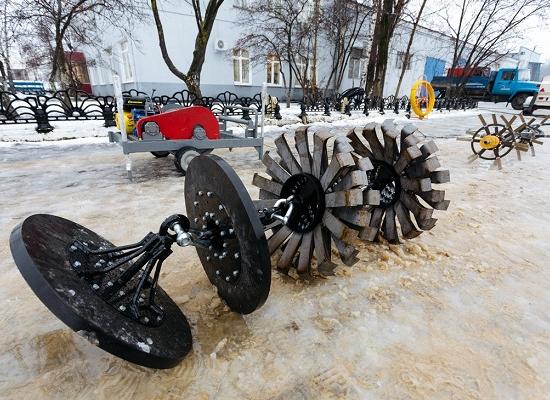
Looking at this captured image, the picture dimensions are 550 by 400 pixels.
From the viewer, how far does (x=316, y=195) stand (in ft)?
8.25

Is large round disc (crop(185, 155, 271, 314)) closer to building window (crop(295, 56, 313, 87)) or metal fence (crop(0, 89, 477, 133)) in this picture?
→ metal fence (crop(0, 89, 477, 133))

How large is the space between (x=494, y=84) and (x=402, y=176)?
3234 cm

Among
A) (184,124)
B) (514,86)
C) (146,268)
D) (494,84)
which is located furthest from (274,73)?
(146,268)

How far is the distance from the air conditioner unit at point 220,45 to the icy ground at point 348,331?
17343 millimetres

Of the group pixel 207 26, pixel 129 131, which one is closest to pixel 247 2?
pixel 207 26

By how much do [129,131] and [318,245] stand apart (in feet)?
16.4

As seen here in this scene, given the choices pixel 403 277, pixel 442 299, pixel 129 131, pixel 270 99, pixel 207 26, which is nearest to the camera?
pixel 442 299

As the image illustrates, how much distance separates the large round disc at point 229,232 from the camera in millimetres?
1657

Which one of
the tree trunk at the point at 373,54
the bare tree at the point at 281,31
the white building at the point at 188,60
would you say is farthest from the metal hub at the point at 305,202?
the tree trunk at the point at 373,54

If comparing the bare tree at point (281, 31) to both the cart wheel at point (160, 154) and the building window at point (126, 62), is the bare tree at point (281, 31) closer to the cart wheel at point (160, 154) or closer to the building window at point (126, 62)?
the building window at point (126, 62)

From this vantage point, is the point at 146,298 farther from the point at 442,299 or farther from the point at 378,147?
the point at 378,147

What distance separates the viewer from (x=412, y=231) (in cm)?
311

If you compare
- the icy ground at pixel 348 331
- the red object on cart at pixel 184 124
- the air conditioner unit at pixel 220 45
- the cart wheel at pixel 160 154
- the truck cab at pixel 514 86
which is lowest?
the icy ground at pixel 348 331

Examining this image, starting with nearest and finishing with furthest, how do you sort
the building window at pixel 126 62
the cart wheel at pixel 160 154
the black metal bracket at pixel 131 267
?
the black metal bracket at pixel 131 267, the cart wheel at pixel 160 154, the building window at pixel 126 62
